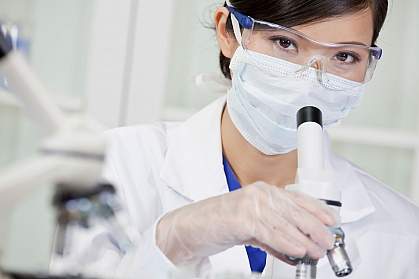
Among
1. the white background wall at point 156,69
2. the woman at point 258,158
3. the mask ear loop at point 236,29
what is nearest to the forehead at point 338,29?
the woman at point 258,158

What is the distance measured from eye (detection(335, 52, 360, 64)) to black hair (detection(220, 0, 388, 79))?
7 centimetres

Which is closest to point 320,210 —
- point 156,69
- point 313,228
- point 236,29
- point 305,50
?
point 313,228

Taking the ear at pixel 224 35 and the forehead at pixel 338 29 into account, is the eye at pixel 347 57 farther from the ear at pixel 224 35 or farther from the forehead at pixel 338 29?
the ear at pixel 224 35

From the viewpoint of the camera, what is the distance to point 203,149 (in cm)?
143

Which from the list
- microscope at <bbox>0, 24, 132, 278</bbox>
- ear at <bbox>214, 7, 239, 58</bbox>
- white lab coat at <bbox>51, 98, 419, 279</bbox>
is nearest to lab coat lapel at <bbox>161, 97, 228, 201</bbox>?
white lab coat at <bbox>51, 98, 419, 279</bbox>

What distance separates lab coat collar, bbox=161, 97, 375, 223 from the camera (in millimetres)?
1379

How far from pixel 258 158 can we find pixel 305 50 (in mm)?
261

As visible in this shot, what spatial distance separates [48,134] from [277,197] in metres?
0.46

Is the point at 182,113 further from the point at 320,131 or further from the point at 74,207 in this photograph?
the point at 74,207

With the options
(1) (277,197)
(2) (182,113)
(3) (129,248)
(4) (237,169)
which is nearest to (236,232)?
(1) (277,197)

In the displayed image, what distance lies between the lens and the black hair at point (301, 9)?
124 centimetres

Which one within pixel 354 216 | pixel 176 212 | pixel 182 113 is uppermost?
pixel 176 212

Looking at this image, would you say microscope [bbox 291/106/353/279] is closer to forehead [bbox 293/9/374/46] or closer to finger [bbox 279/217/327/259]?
→ finger [bbox 279/217/327/259]

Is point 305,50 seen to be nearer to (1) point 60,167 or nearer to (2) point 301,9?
(2) point 301,9
